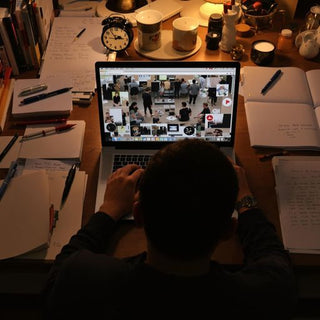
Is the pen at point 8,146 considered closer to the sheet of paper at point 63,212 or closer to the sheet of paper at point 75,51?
the sheet of paper at point 63,212

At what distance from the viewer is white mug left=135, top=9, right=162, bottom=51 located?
5.28ft

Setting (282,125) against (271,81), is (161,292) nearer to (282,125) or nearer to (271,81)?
(282,125)

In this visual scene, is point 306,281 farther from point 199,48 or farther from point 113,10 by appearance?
point 113,10

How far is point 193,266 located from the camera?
82cm

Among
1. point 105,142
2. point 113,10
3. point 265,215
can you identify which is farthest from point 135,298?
point 113,10

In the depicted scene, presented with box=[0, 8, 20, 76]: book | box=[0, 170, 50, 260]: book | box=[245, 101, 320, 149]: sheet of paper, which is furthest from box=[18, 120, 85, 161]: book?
box=[245, 101, 320, 149]: sheet of paper

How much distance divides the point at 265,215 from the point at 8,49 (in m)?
1.09

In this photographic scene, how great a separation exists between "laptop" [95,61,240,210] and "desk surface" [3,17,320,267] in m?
0.04

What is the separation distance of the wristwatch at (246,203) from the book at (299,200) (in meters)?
0.09

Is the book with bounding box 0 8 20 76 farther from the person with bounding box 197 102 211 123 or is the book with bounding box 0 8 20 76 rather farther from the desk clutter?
the person with bounding box 197 102 211 123

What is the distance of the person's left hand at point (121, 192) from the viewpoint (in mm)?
1151

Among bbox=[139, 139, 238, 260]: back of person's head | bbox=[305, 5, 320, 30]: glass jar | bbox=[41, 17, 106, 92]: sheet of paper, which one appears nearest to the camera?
bbox=[139, 139, 238, 260]: back of person's head

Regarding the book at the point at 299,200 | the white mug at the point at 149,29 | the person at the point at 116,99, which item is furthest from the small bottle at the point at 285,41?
the person at the point at 116,99

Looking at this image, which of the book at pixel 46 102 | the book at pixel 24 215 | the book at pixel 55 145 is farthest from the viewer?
the book at pixel 46 102
